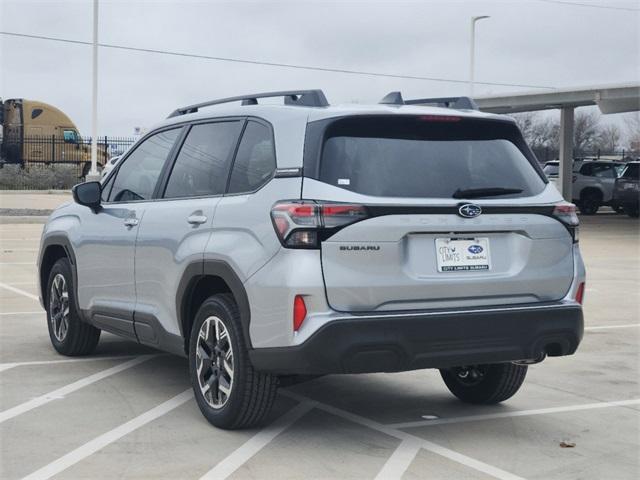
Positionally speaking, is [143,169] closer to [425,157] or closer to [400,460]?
[425,157]

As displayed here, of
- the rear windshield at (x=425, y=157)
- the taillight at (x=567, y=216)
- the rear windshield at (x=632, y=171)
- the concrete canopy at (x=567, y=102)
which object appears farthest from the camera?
the rear windshield at (x=632, y=171)

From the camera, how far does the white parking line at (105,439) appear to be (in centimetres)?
500

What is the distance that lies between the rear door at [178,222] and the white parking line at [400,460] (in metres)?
1.55

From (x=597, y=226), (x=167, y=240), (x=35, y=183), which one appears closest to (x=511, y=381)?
(x=167, y=240)

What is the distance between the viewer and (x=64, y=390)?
269 inches

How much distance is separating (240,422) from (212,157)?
1662 millimetres

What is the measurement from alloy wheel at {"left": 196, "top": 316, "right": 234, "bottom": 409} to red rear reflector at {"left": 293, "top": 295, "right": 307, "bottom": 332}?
58 centimetres

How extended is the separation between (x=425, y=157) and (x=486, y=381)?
1730 mm

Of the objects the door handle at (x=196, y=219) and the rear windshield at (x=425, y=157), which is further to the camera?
the door handle at (x=196, y=219)

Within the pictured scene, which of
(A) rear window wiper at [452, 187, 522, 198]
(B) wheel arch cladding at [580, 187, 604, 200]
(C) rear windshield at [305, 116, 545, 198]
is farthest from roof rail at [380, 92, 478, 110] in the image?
(B) wheel arch cladding at [580, 187, 604, 200]

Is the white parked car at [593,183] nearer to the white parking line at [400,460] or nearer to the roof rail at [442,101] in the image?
the roof rail at [442,101]

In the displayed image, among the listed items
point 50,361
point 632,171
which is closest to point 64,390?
point 50,361

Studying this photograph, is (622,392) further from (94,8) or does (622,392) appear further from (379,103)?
(94,8)

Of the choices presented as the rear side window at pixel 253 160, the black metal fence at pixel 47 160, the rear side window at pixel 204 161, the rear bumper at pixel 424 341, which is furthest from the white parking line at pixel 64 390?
the black metal fence at pixel 47 160
